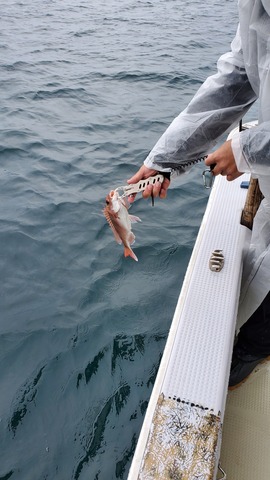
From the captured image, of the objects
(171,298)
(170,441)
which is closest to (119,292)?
(171,298)

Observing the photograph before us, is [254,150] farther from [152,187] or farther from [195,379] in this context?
[195,379]

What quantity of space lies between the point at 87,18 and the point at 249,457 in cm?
1602

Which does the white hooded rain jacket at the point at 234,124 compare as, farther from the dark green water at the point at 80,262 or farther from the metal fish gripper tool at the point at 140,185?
the dark green water at the point at 80,262

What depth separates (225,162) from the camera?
237cm

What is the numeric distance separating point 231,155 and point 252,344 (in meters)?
1.31

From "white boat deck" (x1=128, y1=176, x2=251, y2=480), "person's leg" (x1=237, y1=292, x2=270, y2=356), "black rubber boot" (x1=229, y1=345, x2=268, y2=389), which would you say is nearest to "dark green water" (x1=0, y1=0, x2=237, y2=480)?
"black rubber boot" (x1=229, y1=345, x2=268, y2=389)

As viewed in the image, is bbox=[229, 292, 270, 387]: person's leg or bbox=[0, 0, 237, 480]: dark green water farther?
bbox=[0, 0, 237, 480]: dark green water

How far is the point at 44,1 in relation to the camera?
17.4 meters

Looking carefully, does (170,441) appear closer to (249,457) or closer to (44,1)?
(249,457)

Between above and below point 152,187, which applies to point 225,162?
above

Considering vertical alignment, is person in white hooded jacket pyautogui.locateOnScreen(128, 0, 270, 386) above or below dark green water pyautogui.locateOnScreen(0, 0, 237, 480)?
above

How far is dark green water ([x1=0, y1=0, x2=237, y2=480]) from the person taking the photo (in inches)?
121

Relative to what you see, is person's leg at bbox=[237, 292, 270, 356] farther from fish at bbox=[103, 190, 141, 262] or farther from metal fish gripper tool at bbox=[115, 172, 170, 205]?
metal fish gripper tool at bbox=[115, 172, 170, 205]

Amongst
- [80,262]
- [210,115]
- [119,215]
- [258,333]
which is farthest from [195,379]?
[80,262]
